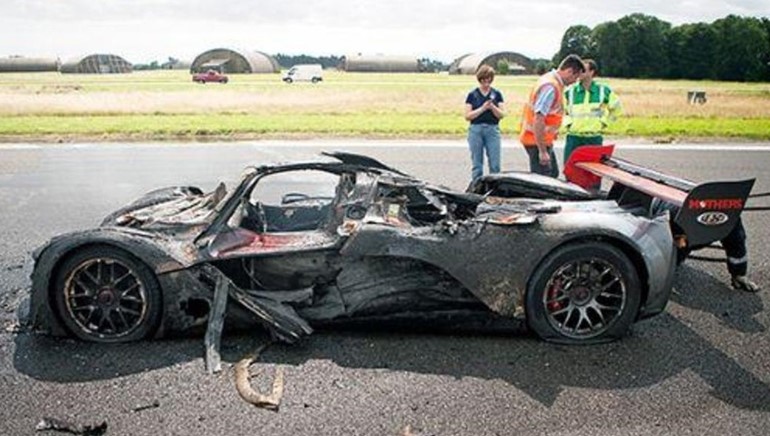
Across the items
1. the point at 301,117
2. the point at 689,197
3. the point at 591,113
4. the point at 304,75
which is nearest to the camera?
the point at 689,197

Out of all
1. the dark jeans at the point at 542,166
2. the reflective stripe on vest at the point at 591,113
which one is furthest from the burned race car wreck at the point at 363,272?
the reflective stripe on vest at the point at 591,113

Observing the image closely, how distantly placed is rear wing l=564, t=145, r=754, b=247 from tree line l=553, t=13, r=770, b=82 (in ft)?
211

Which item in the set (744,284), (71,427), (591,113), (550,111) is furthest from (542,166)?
(71,427)

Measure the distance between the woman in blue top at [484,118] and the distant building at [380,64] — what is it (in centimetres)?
8345

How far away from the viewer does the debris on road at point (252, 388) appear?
4035 mm

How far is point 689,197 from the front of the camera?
500cm

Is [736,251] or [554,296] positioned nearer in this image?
[554,296]

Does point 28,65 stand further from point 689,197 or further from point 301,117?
point 689,197

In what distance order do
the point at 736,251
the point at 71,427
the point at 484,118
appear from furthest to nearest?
1. the point at 484,118
2. the point at 736,251
3. the point at 71,427

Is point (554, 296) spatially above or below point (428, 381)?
above

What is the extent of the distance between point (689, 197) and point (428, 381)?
2.25 metres

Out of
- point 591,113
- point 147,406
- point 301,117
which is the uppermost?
point 591,113

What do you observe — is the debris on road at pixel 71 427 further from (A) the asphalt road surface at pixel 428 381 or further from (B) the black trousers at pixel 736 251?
(B) the black trousers at pixel 736 251

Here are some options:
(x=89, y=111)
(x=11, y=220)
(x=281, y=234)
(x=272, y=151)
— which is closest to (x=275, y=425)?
(x=281, y=234)
